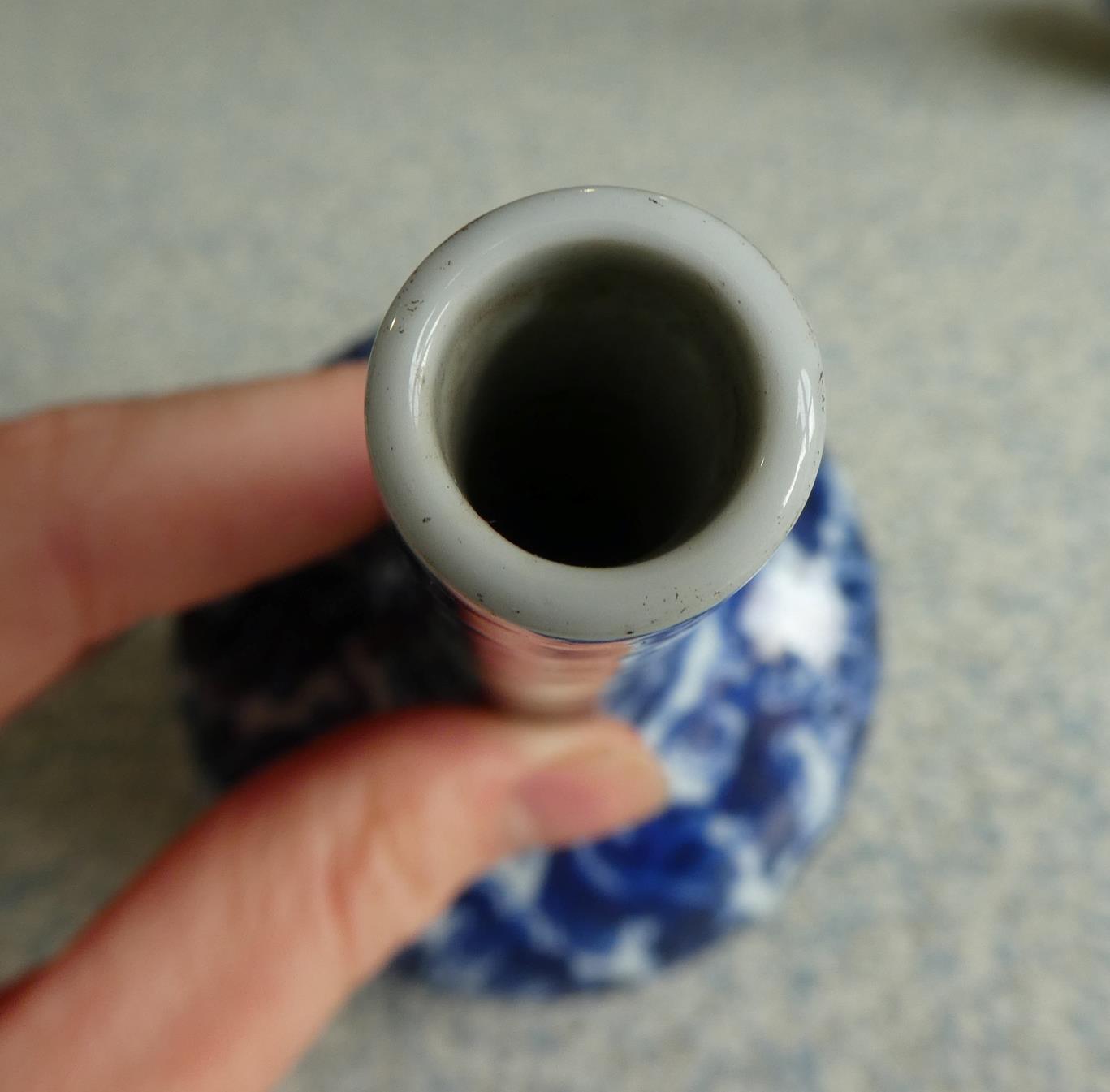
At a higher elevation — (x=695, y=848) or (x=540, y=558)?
(x=540, y=558)

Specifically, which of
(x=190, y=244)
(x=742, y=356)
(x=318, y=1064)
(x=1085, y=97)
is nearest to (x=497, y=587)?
(x=742, y=356)

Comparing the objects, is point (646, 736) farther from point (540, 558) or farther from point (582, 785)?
point (540, 558)

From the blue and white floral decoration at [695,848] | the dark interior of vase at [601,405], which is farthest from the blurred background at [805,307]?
the dark interior of vase at [601,405]

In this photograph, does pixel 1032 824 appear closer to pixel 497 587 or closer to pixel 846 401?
pixel 846 401

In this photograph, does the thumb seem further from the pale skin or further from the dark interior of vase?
the dark interior of vase

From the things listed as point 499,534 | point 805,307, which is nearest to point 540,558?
point 499,534

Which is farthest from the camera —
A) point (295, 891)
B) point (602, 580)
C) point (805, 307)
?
point (805, 307)
